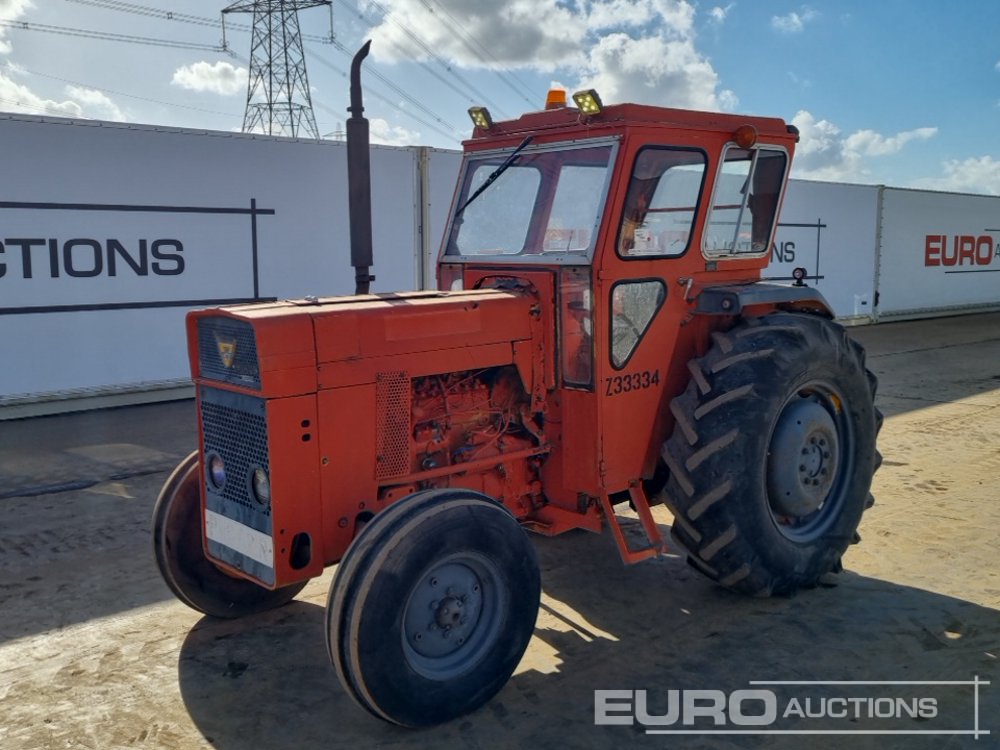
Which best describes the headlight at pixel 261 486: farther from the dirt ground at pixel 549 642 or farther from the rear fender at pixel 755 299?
the rear fender at pixel 755 299

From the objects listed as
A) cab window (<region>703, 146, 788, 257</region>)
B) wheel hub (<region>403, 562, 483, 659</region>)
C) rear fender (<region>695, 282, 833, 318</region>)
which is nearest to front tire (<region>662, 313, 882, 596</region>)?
rear fender (<region>695, 282, 833, 318</region>)

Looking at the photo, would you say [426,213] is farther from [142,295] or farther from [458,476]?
[458,476]

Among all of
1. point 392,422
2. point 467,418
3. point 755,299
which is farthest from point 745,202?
point 392,422

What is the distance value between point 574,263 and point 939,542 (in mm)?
2829

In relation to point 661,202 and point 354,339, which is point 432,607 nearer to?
point 354,339

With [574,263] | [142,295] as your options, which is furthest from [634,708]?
[142,295]

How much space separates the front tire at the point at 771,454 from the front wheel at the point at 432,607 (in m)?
0.97

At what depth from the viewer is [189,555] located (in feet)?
12.9

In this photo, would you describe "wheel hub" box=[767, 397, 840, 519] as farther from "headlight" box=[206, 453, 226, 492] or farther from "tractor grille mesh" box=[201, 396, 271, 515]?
"headlight" box=[206, 453, 226, 492]

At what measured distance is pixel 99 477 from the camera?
6410 mm

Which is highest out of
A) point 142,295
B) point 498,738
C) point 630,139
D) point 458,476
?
point 630,139

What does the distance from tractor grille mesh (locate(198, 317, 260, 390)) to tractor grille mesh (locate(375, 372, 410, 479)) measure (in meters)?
0.48

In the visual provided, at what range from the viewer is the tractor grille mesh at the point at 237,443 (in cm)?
335

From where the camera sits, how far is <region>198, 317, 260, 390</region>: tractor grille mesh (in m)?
3.31
